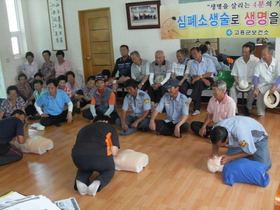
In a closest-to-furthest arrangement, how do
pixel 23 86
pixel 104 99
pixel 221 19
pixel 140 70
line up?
1. pixel 104 99
2. pixel 221 19
3. pixel 140 70
4. pixel 23 86

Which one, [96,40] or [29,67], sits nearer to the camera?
[96,40]

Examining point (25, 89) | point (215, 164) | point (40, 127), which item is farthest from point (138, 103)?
point (25, 89)

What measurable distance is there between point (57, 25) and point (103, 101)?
3.10 metres

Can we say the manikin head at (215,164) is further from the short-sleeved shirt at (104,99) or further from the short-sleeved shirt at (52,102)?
the short-sleeved shirt at (52,102)

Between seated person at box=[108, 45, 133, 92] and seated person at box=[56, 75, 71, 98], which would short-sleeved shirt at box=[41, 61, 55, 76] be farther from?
seated person at box=[108, 45, 133, 92]

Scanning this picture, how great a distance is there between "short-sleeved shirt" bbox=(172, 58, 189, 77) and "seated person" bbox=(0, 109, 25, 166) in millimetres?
3087

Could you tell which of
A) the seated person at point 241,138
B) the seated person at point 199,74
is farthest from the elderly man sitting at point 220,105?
the seated person at point 199,74

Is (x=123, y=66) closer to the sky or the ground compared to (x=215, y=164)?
closer to the sky

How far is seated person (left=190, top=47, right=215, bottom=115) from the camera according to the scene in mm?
5680

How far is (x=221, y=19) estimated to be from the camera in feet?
19.1

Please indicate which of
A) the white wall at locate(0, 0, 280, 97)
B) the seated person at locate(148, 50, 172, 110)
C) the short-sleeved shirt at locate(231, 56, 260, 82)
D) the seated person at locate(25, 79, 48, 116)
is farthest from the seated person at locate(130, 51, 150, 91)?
the seated person at locate(25, 79, 48, 116)

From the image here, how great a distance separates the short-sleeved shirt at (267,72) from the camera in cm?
516

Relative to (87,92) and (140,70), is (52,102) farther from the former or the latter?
(140,70)

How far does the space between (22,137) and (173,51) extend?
362 centimetres
